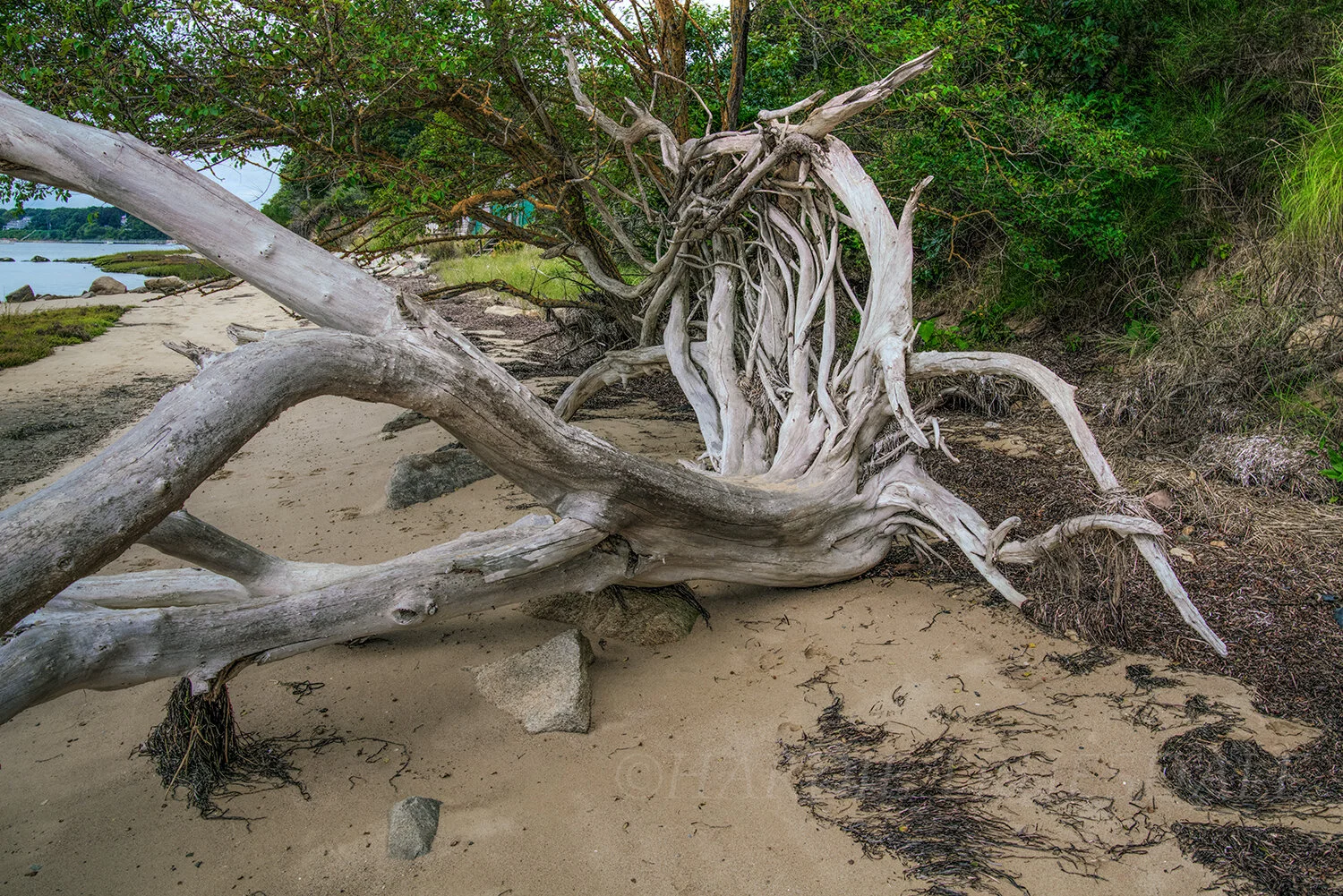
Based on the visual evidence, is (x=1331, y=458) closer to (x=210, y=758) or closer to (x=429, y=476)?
(x=429, y=476)

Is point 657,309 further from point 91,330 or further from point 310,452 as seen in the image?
point 91,330

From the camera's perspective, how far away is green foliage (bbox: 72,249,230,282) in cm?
2586

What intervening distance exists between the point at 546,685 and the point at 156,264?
105 feet

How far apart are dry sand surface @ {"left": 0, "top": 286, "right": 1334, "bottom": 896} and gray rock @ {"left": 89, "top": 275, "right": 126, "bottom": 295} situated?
2102 cm

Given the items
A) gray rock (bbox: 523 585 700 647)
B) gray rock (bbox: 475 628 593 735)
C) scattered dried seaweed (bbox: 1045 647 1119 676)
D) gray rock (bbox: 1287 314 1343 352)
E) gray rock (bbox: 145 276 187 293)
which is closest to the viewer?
gray rock (bbox: 475 628 593 735)

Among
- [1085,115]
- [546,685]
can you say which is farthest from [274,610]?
[1085,115]

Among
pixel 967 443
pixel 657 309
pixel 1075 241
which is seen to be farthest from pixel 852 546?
pixel 1075 241

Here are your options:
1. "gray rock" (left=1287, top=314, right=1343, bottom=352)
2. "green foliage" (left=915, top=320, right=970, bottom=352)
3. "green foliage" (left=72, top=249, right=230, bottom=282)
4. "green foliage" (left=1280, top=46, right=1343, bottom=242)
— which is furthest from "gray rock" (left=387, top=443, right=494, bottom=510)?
"green foliage" (left=72, top=249, right=230, bottom=282)

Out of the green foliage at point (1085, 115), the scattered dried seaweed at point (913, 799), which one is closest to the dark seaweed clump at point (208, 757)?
the scattered dried seaweed at point (913, 799)

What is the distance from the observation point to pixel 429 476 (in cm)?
582

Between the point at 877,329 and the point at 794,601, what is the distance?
4.86ft

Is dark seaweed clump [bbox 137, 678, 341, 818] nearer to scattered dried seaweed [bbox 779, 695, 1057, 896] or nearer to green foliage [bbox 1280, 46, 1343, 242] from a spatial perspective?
scattered dried seaweed [bbox 779, 695, 1057, 896]

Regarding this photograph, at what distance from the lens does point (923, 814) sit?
2.88m

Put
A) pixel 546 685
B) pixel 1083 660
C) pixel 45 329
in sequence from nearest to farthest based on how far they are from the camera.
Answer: pixel 546 685 → pixel 1083 660 → pixel 45 329
